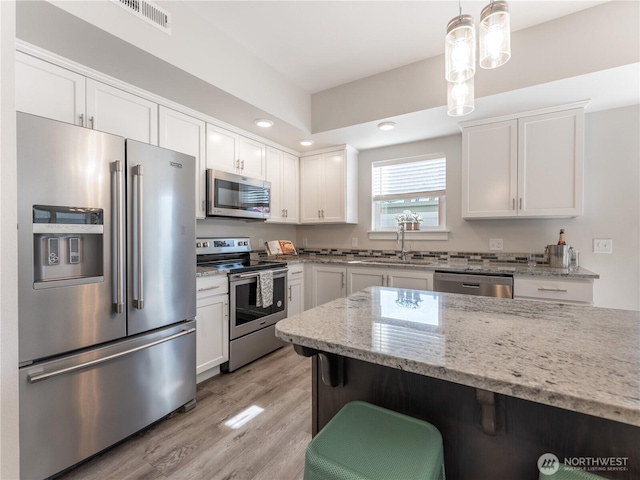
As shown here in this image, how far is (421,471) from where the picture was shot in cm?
72

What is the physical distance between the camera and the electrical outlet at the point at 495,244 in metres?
3.05

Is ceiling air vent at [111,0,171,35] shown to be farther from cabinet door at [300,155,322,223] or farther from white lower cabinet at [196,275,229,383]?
cabinet door at [300,155,322,223]

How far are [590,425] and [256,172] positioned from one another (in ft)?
10.2

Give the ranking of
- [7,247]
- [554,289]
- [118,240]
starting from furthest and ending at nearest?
1. [554,289]
2. [118,240]
3. [7,247]

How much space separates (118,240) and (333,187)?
2.51 meters

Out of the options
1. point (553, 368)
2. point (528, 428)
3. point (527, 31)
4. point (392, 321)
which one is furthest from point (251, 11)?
point (528, 428)

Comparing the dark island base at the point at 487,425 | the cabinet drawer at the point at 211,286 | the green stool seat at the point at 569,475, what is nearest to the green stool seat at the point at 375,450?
the dark island base at the point at 487,425

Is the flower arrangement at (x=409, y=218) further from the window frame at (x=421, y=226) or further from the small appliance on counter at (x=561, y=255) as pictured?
the small appliance on counter at (x=561, y=255)

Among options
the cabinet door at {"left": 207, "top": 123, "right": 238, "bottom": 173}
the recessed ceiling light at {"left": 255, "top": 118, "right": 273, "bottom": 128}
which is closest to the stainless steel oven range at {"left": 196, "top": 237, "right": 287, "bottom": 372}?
the cabinet door at {"left": 207, "top": 123, "right": 238, "bottom": 173}

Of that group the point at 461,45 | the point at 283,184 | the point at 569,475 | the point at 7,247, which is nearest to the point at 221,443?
the point at 7,247

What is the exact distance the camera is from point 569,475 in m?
0.68

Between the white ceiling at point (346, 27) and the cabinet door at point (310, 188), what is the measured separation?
1234mm

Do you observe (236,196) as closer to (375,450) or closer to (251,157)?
(251,157)

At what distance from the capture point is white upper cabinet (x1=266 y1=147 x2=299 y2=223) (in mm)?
3477
